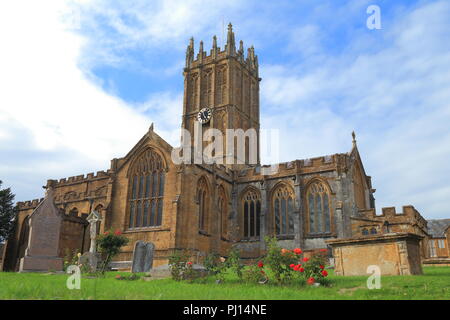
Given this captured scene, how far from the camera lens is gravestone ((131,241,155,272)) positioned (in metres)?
18.8

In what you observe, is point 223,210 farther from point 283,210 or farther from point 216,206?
point 283,210

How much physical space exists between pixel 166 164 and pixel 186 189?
2.75m

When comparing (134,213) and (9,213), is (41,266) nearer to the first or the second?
(134,213)

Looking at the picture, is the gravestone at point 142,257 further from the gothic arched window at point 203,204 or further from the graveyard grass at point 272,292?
the gothic arched window at point 203,204

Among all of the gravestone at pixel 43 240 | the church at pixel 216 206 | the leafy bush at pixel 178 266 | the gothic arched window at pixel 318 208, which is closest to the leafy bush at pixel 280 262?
the leafy bush at pixel 178 266

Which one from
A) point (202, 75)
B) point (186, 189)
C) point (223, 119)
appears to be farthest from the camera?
point (202, 75)

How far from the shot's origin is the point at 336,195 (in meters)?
31.7

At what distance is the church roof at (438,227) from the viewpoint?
50938 millimetres

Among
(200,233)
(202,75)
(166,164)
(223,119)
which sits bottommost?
(200,233)

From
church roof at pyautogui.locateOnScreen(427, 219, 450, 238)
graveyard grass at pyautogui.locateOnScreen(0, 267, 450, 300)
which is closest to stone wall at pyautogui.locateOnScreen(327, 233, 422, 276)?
graveyard grass at pyautogui.locateOnScreen(0, 267, 450, 300)

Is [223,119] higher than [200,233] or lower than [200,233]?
higher

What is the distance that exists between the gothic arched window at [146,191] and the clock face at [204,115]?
1623 centimetres

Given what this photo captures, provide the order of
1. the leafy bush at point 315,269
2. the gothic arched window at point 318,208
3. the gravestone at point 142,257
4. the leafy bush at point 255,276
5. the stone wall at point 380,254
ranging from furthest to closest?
the gothic arched window at point 318,208 < the gravestone at point 142,257 < the stone wall at point 380,254 < the leafy bush at point 255,276 < the leafy bush at point 315,269
